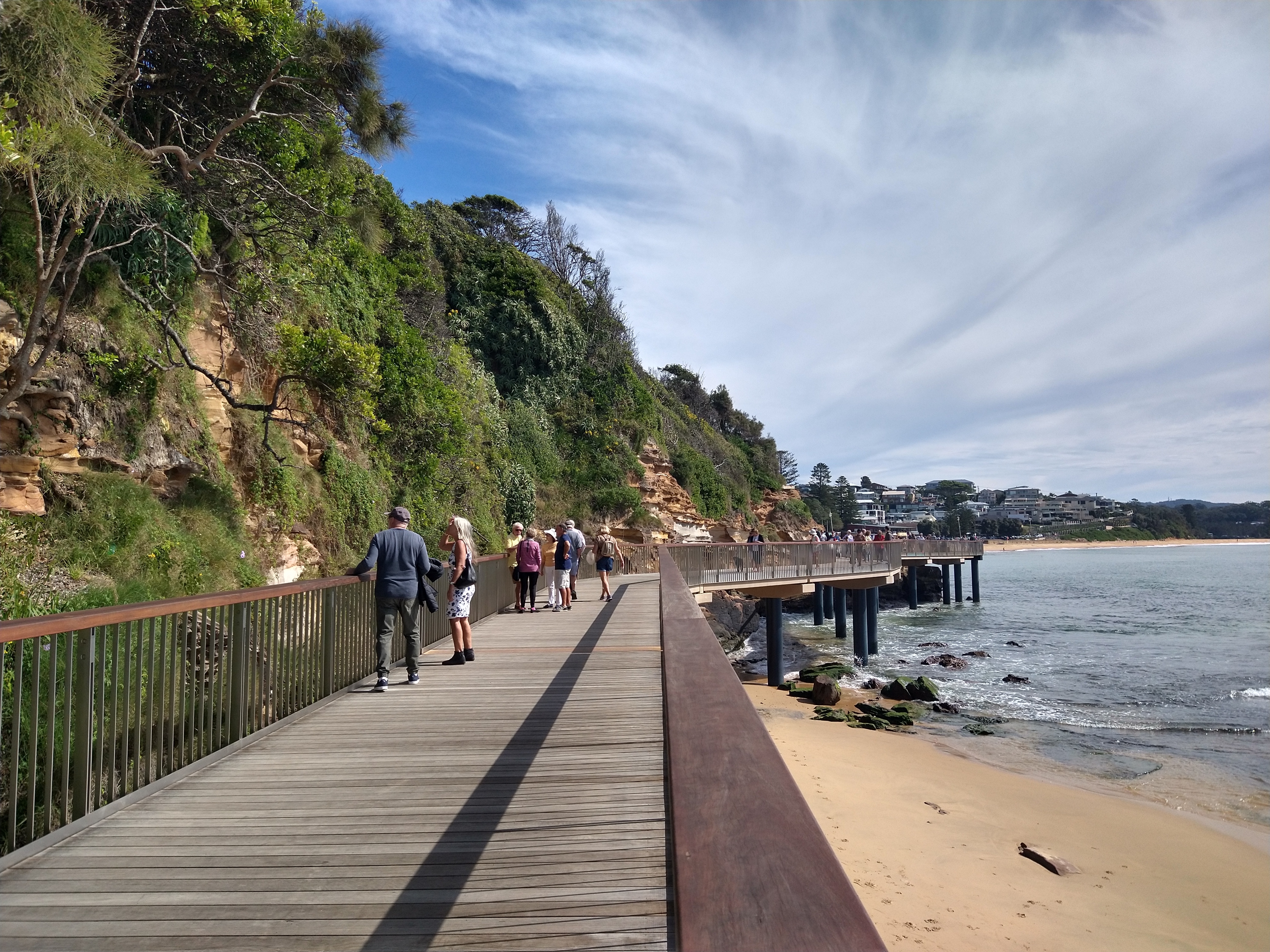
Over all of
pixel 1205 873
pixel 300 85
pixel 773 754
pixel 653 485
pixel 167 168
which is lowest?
pixel 1205 873

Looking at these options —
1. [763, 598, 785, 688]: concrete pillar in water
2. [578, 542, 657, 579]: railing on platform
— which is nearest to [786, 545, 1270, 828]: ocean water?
[763, 598, 785, 688]: concrete pillar in water

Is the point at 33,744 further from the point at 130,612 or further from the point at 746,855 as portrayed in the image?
the point at 746,855

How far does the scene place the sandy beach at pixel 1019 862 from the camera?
676 centimetres

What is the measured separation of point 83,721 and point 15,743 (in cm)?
45

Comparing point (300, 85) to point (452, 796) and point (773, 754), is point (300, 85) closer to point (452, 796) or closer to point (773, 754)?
point (452, 796)

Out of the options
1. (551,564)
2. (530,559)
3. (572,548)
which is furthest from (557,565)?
(551,564)

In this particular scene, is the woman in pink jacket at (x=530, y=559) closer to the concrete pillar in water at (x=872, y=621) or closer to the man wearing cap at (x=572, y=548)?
the man wearing cap at (x=572, y=548)

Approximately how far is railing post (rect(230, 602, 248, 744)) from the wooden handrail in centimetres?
420

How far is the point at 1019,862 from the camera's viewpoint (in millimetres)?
8250

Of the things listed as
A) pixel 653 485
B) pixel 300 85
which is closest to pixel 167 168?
pixel 300 85

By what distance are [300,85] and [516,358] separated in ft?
57.9

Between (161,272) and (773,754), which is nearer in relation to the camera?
(773,754)

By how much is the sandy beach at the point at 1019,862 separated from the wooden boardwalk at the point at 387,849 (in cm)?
330

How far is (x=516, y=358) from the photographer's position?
91.1 feet
